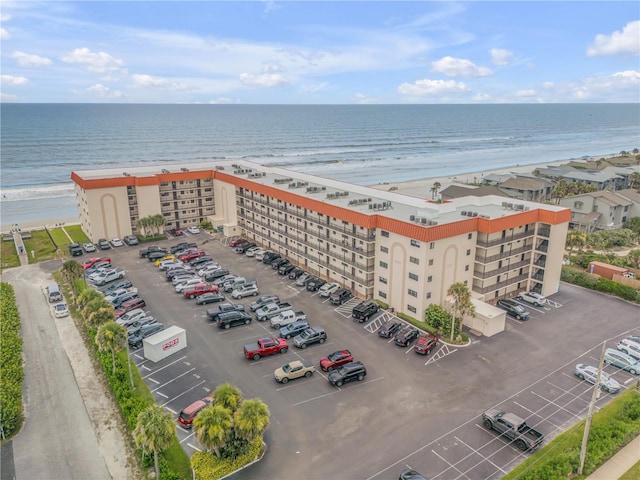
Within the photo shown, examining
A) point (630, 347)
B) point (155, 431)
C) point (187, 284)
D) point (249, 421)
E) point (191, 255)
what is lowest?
point (630, 347)

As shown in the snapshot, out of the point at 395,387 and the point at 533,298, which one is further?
the point at 533,298

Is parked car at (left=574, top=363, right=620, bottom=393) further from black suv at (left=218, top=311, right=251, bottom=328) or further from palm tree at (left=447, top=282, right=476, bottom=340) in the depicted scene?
black suv at (left=218, top=311, right=251, bottom=328)

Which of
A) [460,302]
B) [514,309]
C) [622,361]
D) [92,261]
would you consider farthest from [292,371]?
[92,261]

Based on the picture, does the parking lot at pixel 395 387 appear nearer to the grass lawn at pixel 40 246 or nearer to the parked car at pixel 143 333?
the parked car at pixel 143 333

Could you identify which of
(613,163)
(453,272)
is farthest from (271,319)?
(613,163)

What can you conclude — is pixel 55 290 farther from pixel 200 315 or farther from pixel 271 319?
pixel 271 319

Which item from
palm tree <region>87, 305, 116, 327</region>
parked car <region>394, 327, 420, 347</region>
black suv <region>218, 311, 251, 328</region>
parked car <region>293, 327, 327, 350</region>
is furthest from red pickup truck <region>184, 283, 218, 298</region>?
parked car <region>394, 327, 420, 347</region>

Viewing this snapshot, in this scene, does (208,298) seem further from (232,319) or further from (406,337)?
(406,337)
